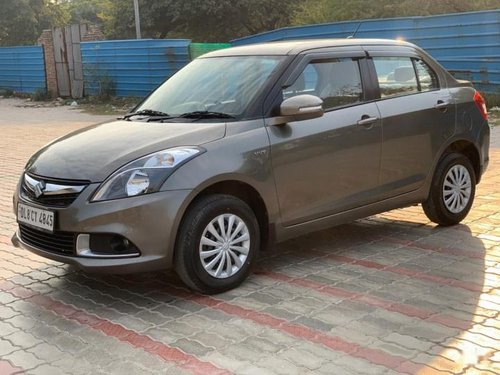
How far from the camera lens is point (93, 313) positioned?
13.4 feet

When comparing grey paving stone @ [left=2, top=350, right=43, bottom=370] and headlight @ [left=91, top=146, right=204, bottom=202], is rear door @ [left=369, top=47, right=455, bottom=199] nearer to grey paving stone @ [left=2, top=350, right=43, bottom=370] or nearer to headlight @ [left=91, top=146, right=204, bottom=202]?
headlight @ [left=91, top=146, right=204, bottom=202]

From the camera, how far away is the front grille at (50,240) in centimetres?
401

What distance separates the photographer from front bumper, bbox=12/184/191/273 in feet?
12.6

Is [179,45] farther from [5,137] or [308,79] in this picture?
[308,79]

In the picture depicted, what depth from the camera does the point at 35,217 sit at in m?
4.20

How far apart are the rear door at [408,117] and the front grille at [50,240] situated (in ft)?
8.43

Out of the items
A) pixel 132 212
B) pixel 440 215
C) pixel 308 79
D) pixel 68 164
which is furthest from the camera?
pixel 440 215

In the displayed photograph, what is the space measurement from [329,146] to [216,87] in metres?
1.00

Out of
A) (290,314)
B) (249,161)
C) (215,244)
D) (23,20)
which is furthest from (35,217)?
(23,20)

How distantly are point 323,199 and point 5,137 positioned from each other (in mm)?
11835

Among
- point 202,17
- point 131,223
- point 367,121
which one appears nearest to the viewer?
point 131,223

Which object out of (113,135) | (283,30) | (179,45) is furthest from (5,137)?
(113,135)

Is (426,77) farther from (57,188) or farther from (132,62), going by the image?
(132,62)

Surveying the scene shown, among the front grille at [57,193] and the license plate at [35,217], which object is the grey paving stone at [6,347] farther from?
the front grille at [57,193]
